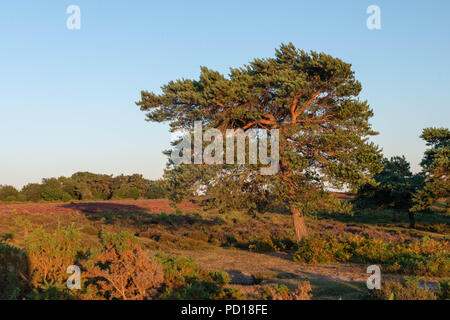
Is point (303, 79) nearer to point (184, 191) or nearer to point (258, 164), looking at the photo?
point (258, 164)

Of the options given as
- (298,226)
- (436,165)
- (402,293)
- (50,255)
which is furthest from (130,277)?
(436,165)

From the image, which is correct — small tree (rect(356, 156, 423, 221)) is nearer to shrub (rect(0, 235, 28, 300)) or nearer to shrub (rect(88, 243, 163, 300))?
shrub (rect(88, 243, 163, 300))

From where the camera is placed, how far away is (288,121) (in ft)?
55.1

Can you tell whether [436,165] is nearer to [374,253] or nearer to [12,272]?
[374,253]

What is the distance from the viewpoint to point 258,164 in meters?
14.5

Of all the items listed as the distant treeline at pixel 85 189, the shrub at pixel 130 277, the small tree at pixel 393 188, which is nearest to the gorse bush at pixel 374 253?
the shrub at pixel 130 277

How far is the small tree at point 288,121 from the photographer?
47.5 ft

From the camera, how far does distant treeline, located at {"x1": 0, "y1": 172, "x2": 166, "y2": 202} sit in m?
55.6

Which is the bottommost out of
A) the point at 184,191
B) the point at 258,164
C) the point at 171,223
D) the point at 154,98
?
the point at 171,223
